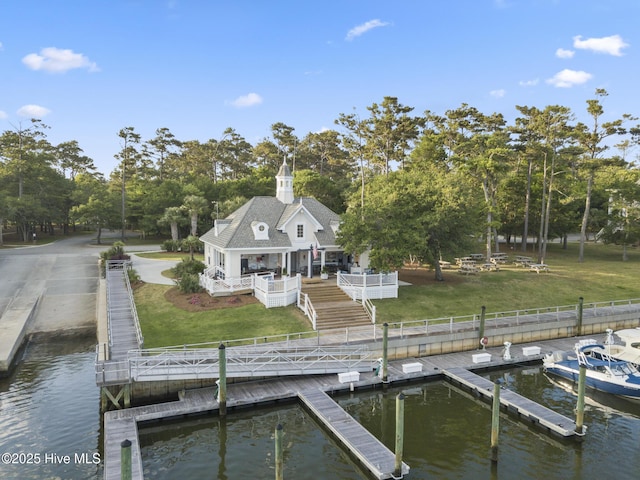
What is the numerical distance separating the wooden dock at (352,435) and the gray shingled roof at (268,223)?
16183 mm

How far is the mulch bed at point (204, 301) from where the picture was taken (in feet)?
103

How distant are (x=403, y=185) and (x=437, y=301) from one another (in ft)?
34.1

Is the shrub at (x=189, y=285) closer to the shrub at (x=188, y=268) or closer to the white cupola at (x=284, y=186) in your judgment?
the shrub at (x=188, y=268)

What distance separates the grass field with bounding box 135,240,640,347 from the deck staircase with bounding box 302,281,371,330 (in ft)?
3.97

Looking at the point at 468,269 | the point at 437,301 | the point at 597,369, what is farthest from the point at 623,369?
the point at 468,269

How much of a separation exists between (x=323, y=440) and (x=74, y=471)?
924cm

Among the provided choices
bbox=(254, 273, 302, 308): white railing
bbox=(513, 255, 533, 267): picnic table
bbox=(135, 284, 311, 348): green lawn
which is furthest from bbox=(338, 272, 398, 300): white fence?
bbox=(513, 255, 533, 267): picnic table

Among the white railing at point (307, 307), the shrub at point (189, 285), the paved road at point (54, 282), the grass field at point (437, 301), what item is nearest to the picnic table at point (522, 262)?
the grass field at point (437, 301)

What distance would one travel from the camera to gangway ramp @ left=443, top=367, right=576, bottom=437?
1853cm

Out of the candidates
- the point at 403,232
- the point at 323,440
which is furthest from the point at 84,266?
the point at 323,440

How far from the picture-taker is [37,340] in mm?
29766

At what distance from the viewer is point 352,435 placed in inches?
690

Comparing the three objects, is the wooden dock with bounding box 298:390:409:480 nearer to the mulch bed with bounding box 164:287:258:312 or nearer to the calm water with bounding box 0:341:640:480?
the calm water with bounding box 0:341:640:480

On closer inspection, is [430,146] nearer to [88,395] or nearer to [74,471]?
[88,395]
